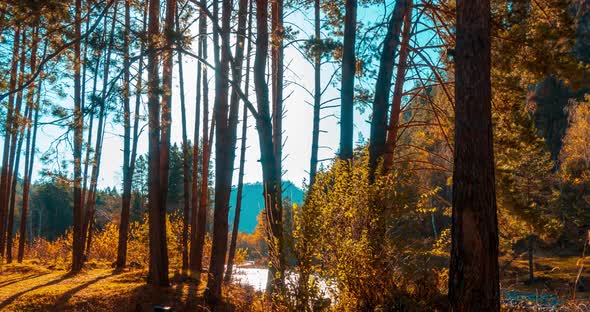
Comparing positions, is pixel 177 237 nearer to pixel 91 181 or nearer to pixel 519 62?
pixel 91 181

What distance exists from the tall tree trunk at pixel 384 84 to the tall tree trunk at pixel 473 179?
2649 millimetres

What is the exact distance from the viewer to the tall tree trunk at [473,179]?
4.25 meters

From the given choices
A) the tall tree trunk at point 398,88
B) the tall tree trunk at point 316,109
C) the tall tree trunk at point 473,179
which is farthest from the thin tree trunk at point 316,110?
the tall tree trunk at point 473,179

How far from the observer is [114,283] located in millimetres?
9672

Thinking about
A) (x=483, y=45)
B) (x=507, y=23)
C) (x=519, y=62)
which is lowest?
(x=483, y=45)

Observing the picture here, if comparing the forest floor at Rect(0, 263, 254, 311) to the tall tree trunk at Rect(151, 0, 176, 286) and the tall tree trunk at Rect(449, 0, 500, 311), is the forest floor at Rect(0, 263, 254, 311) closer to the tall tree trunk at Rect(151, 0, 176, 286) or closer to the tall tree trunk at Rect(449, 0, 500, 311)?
the tall tree trunk at Rect(151, 0, 176, 286)

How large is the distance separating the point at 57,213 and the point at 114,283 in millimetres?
41442

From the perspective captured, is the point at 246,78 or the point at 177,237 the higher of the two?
the point at 246,78

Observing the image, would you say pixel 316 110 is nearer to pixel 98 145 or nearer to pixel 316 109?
pixel 316 109

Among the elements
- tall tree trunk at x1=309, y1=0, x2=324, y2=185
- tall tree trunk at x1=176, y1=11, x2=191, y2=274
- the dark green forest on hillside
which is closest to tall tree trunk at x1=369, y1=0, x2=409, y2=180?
the dark green forest on hillside

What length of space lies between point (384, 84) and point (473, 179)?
3.37 m

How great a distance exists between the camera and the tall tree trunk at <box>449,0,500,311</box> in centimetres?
425

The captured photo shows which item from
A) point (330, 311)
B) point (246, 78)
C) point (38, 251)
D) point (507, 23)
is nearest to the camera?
point (330, 311)

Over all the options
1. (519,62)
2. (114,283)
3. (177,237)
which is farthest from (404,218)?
(177,237)
